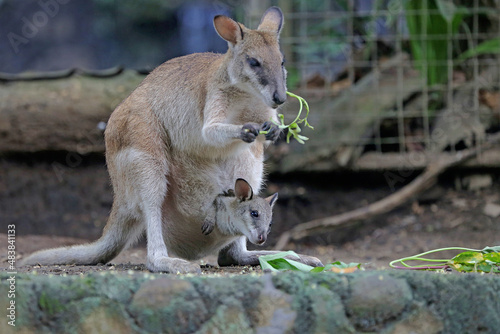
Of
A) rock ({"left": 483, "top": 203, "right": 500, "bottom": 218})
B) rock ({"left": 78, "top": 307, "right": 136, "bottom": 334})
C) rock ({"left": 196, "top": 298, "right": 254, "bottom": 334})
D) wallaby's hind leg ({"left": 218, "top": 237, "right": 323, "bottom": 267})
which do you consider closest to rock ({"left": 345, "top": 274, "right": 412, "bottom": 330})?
rock ({"left": 196, "top": 298, "right": 254, "bottom": 334})

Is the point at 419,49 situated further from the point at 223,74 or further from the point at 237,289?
the point at 237,289

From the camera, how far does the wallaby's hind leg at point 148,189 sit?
389cm

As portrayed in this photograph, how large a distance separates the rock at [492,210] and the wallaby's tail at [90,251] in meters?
4.44

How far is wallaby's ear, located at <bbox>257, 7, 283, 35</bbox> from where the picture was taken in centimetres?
439

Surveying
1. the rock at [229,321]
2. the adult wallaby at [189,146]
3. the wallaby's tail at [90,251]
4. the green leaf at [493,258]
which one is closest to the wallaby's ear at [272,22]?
the adult wallaby at [189,146]

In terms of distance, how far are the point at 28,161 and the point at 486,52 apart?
17.8 ft

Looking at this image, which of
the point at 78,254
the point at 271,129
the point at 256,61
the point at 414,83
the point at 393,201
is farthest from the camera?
the point at 414,83

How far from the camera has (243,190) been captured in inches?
162

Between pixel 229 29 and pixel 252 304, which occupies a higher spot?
pixel 229 29

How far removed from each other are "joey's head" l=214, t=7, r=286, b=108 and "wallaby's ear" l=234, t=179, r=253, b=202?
531 millimetres

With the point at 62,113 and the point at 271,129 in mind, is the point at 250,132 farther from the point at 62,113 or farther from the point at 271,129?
the point at 62,113

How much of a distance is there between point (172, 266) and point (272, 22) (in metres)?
1.83

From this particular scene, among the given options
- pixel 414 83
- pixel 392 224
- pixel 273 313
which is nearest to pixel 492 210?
pixel 392 224

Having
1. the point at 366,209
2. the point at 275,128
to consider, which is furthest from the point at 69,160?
the point at 275,128
